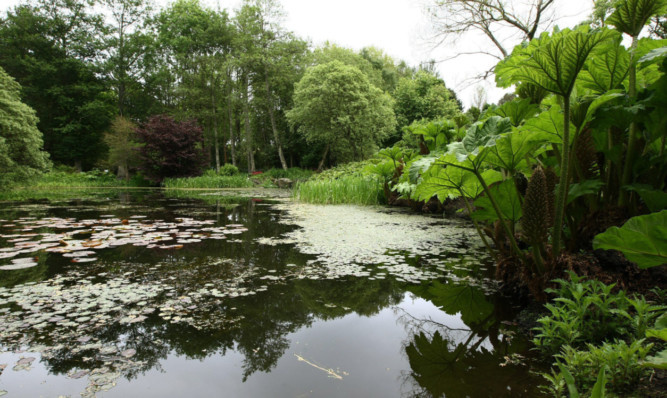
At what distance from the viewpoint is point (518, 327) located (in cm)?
152

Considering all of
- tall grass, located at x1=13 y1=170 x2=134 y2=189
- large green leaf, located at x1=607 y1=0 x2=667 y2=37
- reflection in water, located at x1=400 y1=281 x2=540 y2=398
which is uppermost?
large green leaf, located at x1=607 y1=0 x2=667 y2=37

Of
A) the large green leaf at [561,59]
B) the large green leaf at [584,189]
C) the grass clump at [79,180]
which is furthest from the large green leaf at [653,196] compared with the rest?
the grass clump at [79,180]

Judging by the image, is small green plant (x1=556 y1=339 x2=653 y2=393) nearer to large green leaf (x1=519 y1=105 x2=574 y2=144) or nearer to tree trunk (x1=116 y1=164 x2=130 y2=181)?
large green leaf (x1=519 y1=105 x2=574 y2=144)

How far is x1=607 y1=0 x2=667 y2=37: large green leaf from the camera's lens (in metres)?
1.46

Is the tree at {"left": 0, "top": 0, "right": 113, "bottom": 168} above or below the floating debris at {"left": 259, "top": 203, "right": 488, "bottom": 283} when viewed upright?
above

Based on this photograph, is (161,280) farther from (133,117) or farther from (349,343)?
(133,117)

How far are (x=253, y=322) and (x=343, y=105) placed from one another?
15.4 metres

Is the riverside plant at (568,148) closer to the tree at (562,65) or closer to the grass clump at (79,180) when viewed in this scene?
the tree at (562,65)

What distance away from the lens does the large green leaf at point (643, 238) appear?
99cm

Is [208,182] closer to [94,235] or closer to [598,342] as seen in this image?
[94,235]

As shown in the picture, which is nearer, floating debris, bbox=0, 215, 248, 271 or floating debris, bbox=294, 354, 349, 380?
floating debris, bbox=294, 354, 349, 380

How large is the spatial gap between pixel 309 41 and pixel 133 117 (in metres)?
14.1

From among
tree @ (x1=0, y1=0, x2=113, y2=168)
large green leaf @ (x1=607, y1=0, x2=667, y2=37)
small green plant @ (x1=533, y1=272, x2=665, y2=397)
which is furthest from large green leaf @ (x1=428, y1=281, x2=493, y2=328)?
tree @ (x1=0, y1=0, x2=113, y2=168)

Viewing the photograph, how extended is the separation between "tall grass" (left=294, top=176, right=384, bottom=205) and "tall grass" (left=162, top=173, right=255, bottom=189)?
9.12 meters
